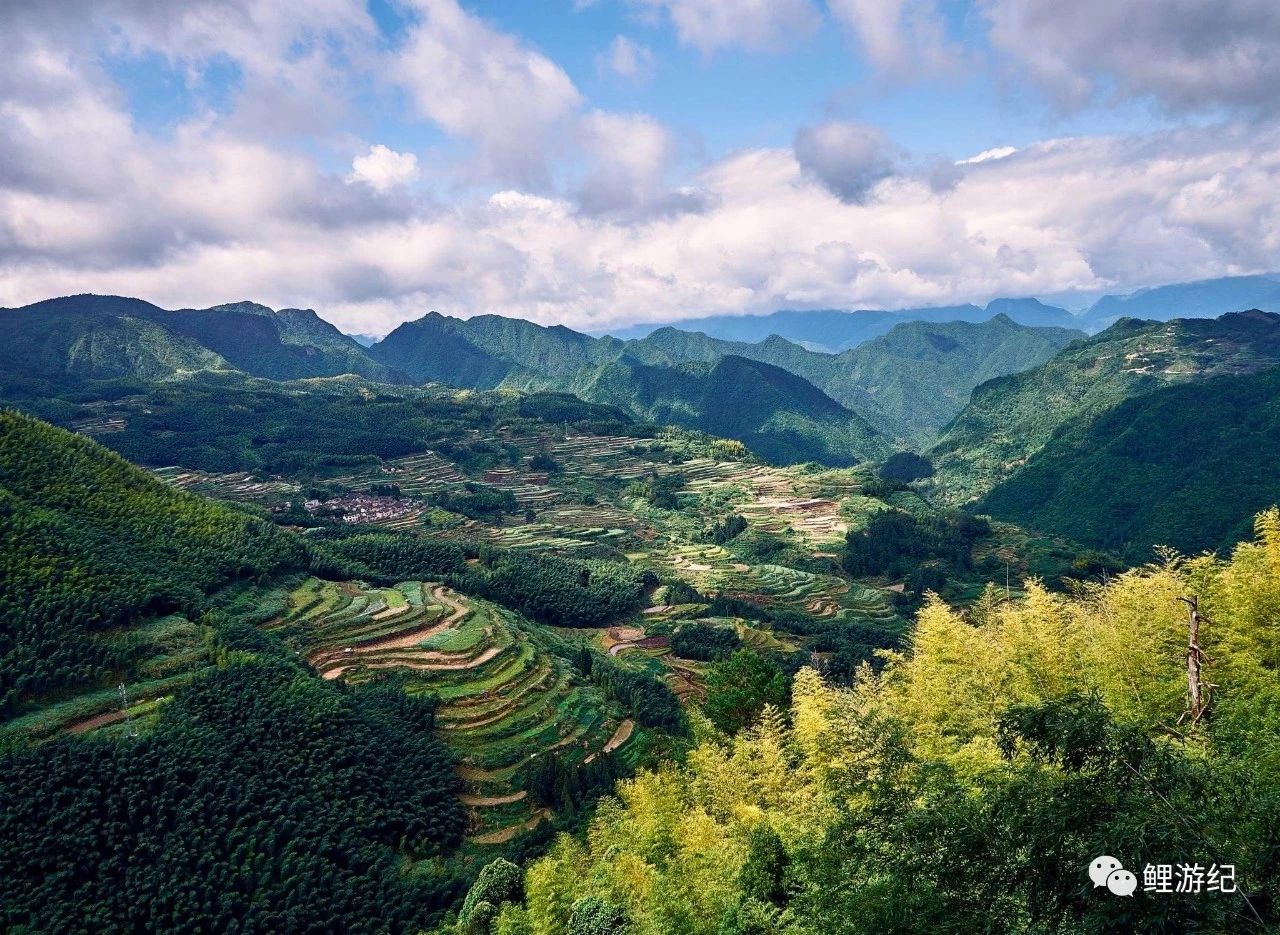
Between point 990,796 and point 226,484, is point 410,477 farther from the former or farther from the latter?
point 990,796

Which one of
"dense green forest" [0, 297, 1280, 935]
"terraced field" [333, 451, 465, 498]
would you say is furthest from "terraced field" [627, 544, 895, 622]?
"terraced field" [333, 451, 465, 498]

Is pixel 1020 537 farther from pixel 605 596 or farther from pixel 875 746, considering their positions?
pixel 875 746

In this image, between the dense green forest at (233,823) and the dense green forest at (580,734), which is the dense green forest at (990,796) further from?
the dense green forest at (233,823)

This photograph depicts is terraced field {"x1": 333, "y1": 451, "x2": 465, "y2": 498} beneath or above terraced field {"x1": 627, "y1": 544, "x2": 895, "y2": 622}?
above

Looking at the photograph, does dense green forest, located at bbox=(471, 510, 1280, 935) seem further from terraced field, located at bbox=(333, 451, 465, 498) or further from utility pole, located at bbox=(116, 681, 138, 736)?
terraced field, located at bbox=(333, 451, 465, 498)

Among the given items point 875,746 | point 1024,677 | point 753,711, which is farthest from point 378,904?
point 1024,677

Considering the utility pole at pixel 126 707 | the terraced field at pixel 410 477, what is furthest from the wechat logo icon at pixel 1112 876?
the terraced field at pixel 410 477
